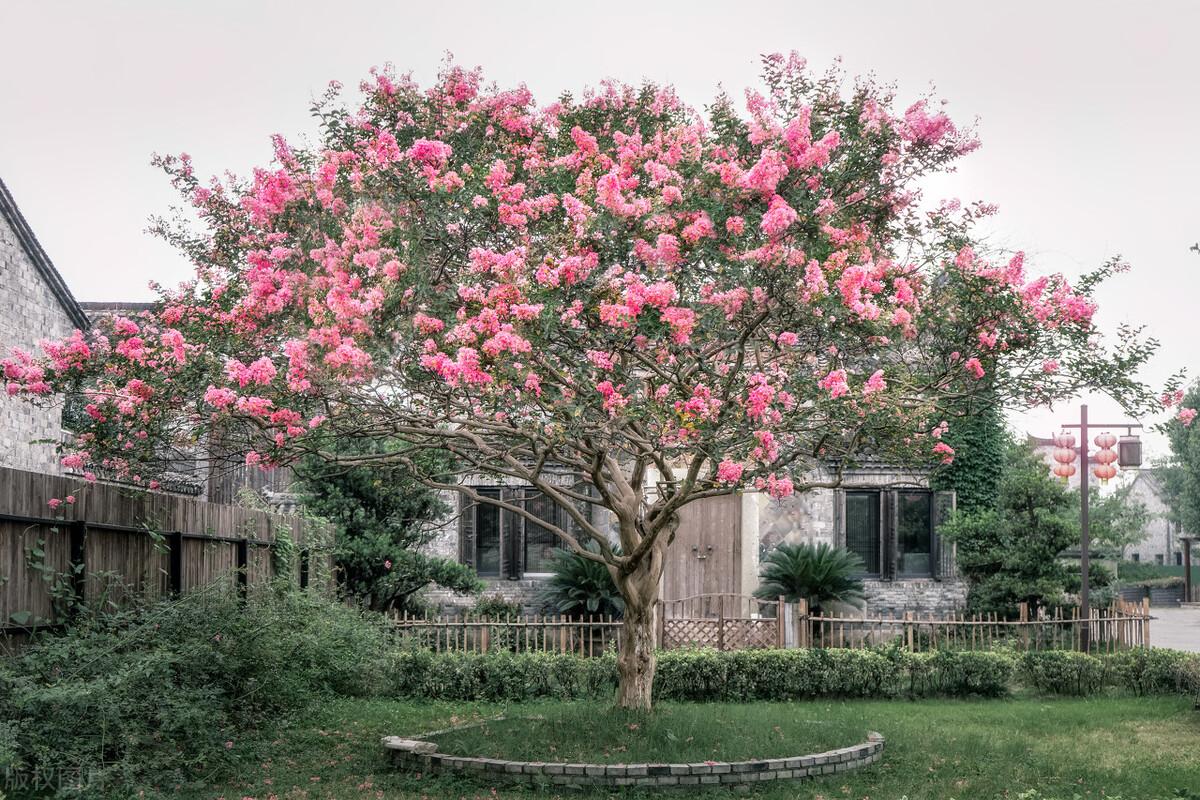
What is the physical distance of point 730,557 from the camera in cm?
2247

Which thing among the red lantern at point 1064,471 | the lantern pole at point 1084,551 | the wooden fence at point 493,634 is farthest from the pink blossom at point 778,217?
the red lantern at point 1064,471

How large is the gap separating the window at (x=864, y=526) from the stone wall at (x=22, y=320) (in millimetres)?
14662

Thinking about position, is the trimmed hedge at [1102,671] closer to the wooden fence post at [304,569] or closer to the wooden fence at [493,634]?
the wooden fence at [493,634]

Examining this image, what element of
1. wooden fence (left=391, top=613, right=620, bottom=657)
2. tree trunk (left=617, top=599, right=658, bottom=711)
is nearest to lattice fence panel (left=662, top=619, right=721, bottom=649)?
wooden fence (left=391, top=613, right=620, bottom=657)

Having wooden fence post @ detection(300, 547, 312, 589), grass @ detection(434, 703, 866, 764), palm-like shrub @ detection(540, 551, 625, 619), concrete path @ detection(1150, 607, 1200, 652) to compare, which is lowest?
concrete path @ detection(1150, 607, 1200, 652)

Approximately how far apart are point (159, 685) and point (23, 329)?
16.6m

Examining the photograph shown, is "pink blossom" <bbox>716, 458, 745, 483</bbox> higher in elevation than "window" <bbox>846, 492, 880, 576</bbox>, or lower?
higher

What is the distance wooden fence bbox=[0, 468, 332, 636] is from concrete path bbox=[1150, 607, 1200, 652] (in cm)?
1581

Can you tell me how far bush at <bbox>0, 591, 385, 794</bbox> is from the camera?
27.6 feet

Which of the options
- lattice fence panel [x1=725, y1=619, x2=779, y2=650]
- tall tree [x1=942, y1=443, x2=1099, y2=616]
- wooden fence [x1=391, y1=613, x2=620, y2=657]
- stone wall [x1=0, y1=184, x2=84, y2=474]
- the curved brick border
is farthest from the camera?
stone wall [x1=0, y1=184, x2=84, y2=474]

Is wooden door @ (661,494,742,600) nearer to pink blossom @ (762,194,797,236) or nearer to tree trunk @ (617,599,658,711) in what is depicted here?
tree trunk @ (617,599,658,711)

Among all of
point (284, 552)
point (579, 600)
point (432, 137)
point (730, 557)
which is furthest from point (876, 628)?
point (432, 137)

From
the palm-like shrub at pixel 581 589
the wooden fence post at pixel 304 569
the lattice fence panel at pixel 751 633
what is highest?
the wooden fence post at pixel 304 569

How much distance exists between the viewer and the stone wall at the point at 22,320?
2286 cm
